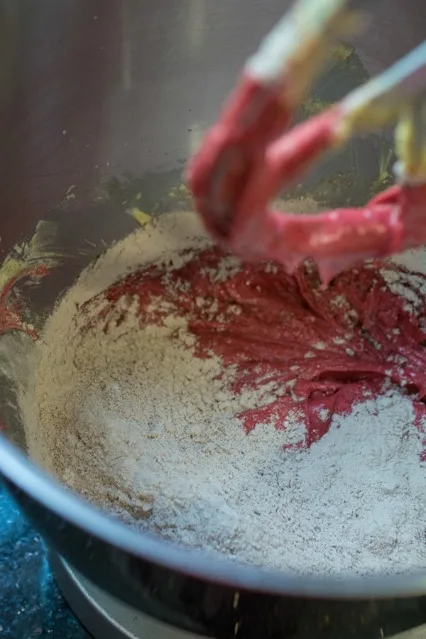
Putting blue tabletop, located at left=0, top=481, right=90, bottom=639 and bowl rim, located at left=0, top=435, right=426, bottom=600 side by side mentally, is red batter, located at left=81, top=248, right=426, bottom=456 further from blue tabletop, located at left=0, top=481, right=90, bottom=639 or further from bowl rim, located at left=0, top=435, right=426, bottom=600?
bowl rim, located at left=0, top=435, right=426, bottom=600

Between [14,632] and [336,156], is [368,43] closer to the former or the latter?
[336,156]

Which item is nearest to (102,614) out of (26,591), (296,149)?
(26,591)

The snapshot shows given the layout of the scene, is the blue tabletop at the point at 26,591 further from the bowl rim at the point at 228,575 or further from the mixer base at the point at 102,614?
the bowl rim at the point at 228,575

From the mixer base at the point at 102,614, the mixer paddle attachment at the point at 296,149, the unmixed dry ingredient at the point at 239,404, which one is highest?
the mixer paddle attachment at the point at 296,149

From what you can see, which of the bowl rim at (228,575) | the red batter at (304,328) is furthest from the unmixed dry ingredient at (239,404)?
the bowl rim at (228,575)

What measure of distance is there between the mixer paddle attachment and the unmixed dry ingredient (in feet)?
1.30

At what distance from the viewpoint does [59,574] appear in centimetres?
81

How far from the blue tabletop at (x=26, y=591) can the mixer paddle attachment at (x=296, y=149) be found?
50cm

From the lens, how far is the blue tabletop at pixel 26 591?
0.78 metres

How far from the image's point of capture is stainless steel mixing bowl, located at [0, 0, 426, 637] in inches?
33.9

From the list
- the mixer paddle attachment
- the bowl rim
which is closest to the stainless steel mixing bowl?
the bowl rim

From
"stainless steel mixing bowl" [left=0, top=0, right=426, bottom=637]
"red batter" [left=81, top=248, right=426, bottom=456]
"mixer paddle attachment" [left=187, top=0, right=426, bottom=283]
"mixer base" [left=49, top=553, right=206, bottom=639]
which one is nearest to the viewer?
"mixer paddle attachment" [left=187, top=0, right=426, bottom=283]

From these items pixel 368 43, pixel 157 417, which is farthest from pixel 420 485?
pixel 368 43

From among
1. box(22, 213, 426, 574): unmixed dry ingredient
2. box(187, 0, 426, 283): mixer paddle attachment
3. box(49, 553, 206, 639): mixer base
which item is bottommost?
box(49, 553, 206, 639): mixer base
